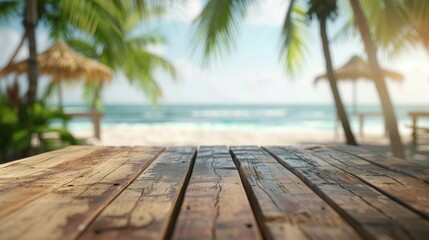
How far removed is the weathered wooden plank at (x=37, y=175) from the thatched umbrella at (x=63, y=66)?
5.97 meters

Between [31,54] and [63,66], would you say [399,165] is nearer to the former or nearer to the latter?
[31,54]

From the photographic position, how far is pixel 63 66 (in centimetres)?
733

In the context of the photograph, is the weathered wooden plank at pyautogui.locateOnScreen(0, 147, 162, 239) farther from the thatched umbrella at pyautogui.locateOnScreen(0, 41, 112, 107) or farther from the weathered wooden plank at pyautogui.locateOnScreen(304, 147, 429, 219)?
the thatched umbrella at pyautogui.locateOnScreen(0, 41, 112, 107)

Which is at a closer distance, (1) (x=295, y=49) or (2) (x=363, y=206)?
(2) (x=363, y=206)

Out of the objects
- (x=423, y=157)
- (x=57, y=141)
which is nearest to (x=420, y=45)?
(x=423, y=157)

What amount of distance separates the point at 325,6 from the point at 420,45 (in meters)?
6.31

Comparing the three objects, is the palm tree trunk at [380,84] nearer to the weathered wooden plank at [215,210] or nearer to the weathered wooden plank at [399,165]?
the weathered wooden plank at [399,165]

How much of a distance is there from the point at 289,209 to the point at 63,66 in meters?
7.21

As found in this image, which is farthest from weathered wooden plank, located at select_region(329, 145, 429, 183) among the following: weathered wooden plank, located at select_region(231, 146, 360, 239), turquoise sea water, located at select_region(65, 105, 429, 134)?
turquoise sea water, located at select_region(65, 105, 429, 134)

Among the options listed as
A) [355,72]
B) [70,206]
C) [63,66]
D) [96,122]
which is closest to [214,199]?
[70,206]

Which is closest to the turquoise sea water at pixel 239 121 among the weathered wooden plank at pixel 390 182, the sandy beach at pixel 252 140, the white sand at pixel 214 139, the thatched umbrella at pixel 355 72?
the thatched umbrella at pixel 355 72

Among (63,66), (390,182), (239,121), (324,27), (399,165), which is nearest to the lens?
(390,182)

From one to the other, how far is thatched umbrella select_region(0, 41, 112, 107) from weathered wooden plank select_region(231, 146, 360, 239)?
6832mm

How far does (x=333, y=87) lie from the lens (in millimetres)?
4109
